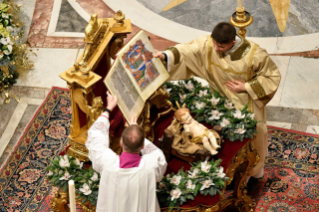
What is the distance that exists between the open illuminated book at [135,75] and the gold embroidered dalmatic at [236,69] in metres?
0.31

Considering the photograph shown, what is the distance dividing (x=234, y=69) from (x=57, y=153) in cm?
219

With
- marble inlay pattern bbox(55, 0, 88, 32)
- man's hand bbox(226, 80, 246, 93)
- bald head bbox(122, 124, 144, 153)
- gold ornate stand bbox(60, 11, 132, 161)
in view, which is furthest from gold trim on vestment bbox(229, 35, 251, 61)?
marble inlay pattern bbox(55, 0, 88, 32)

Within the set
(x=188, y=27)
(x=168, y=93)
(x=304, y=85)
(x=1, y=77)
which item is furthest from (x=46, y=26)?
(x=304, y=85)

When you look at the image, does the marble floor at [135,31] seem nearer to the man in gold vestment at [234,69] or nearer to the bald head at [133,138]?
the man in gold vestment at [234,69]

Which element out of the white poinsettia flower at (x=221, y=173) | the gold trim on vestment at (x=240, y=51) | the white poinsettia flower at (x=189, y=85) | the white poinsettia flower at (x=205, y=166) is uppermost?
the gold trim on vestment at (x=240, y=51)

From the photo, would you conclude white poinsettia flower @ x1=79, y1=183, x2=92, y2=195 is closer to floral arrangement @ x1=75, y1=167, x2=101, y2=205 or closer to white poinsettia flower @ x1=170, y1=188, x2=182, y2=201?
floral arrangement @ x1=75, y1=167, x2=101, y2=205

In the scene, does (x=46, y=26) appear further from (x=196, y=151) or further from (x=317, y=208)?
(x=317, y=208)

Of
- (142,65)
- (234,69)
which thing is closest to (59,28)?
(142,65)

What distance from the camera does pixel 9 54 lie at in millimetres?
6812

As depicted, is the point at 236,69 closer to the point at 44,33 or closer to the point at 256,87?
the point at 256,87

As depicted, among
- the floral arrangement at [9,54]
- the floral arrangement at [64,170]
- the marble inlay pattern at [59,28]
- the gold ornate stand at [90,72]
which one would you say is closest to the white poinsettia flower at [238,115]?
the gold ornate stand at [90,72]

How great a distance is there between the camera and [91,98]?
4.85 meters

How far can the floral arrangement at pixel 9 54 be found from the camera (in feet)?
20.8

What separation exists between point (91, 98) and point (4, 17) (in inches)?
88.1
